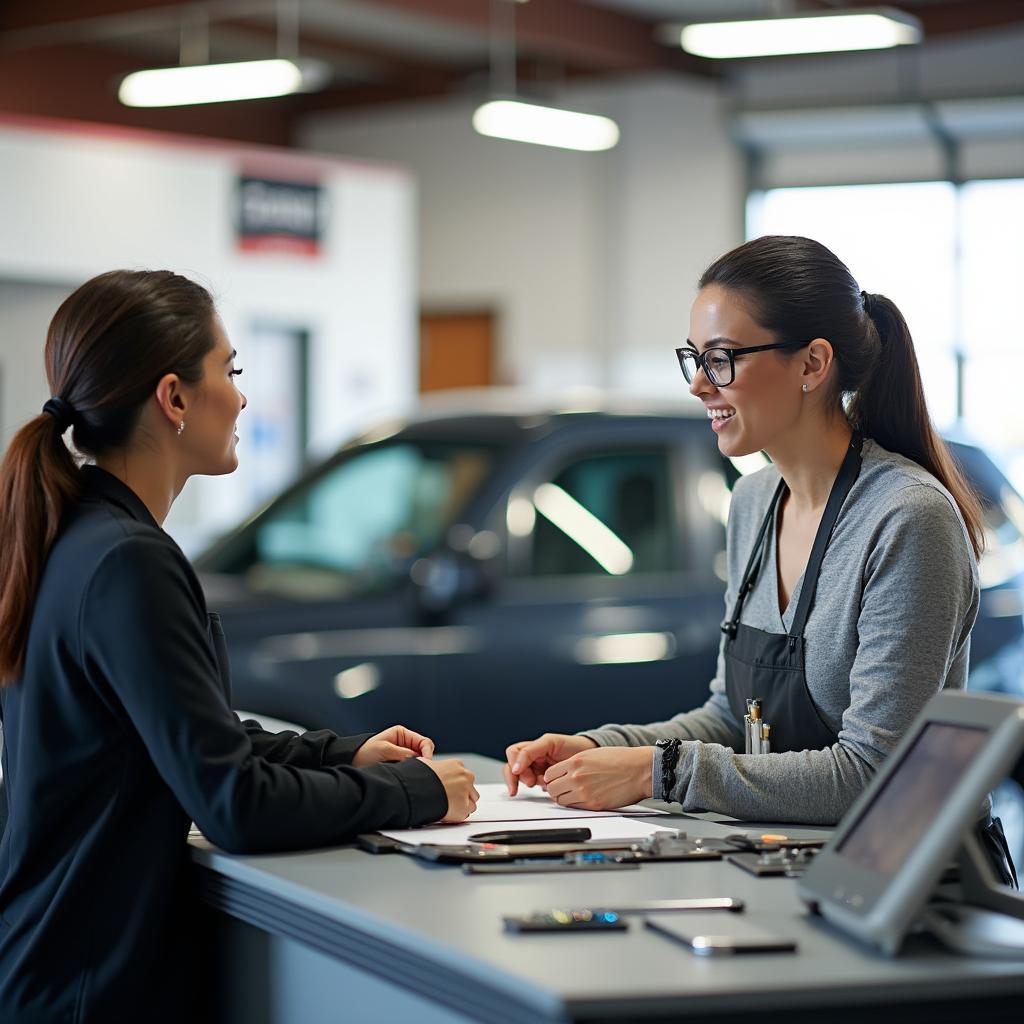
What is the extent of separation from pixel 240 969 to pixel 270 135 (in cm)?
1410

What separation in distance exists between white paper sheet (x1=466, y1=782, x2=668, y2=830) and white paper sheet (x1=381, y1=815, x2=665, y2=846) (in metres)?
0.04

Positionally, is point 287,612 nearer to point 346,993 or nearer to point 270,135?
point 346,993

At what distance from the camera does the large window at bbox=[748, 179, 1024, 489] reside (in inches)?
491

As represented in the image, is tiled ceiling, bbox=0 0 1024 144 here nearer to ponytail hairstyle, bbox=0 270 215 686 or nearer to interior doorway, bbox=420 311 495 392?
interior doorway, bbox=420 311 495 392

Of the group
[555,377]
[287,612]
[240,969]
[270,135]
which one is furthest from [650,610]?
[270,135]

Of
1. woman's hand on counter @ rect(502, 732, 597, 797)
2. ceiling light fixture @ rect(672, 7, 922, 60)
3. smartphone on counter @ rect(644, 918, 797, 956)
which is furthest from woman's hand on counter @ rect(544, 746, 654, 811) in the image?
ceiling light fixture @ rect(672, 7, 922, 60)

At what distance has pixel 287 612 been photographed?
5109 mm

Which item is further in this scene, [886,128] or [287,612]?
[886,128]

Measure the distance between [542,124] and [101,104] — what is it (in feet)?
15.7

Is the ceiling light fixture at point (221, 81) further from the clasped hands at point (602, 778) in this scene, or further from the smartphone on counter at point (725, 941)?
the smartphone on counter at point (725, 941)

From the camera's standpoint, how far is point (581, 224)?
1398 cm

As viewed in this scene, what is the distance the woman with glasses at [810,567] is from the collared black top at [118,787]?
1.93 feet

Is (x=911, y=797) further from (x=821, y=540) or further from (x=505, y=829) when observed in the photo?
(x=821, y=540)

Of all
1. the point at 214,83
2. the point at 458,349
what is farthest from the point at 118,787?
the point at 458,349
